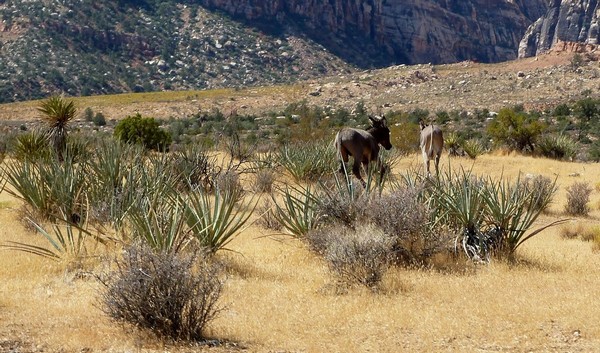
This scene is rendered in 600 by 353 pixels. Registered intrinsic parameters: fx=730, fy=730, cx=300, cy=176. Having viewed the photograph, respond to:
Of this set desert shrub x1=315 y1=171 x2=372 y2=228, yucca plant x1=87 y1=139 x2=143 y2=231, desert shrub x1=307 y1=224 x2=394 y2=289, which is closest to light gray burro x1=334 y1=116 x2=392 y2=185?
desert shrub x1=315 y1=171 x2=372 y2=228

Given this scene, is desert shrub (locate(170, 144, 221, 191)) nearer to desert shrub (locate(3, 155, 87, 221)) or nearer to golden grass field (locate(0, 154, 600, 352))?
desert shrub (locate(3, 155, 87, 221))

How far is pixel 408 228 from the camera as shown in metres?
9.73

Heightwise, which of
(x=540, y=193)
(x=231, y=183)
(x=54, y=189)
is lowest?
(x=231, y=183)

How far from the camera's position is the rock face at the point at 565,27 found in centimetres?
13075

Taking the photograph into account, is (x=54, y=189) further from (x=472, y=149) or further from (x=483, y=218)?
(x=472, y=149)

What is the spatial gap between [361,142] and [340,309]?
23.7 feet

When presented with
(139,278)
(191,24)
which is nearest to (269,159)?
(139,278)

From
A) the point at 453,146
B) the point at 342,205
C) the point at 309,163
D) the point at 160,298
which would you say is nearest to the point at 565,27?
the point at 453,146

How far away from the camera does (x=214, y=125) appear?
46.1 m

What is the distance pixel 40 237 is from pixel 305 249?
4.14 m

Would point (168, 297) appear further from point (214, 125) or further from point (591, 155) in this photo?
point (214, 125)

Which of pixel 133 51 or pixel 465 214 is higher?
pixel 465 214

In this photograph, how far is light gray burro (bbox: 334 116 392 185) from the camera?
14461 millimetres

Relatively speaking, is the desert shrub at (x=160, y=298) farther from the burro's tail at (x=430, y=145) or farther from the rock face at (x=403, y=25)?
the rock face at (x=403, y=25)
